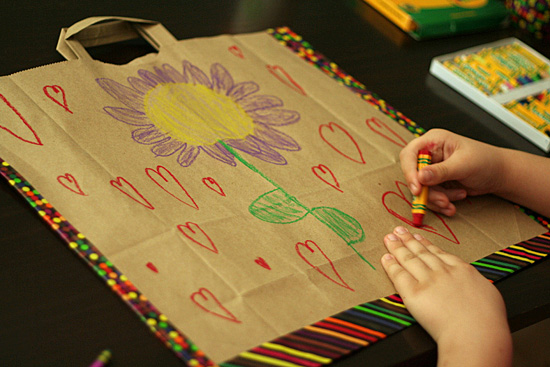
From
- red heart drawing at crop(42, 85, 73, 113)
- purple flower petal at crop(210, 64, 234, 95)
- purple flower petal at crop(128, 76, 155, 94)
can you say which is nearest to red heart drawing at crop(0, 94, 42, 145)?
red heart drawing at crop(42, 85, 73, 113)

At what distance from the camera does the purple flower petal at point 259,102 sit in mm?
747

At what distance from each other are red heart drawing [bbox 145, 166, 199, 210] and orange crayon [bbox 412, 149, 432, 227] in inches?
10.6

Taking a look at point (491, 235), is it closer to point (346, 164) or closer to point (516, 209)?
point (516, 209)

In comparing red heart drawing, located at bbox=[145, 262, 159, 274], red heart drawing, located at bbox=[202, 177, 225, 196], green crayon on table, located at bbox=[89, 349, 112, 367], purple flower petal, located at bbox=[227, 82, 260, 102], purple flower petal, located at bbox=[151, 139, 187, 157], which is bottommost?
green crayon on table, located at bbox=[89, 349, 112, 367]

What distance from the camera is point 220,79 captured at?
2.56 feet

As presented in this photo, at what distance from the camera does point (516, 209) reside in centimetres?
74

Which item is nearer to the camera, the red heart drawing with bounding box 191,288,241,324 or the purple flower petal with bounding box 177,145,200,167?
the red heart drawing with bounding box 191,288,241,324

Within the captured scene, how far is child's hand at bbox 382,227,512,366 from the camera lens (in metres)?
0.53

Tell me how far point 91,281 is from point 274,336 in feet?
0.59

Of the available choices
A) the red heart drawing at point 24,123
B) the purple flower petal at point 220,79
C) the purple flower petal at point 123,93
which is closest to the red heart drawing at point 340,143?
the purple flower petal at point 220,79

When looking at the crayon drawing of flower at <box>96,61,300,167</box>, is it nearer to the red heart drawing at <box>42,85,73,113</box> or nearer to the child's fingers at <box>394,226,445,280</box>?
the red heart drawing at <box>42,85,73,113</box>

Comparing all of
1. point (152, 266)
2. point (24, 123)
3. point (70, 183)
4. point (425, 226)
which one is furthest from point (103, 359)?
point (425, 226)

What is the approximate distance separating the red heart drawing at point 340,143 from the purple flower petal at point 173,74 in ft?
0.67

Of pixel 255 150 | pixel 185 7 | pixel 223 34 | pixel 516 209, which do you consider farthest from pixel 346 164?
pixel 185 7
